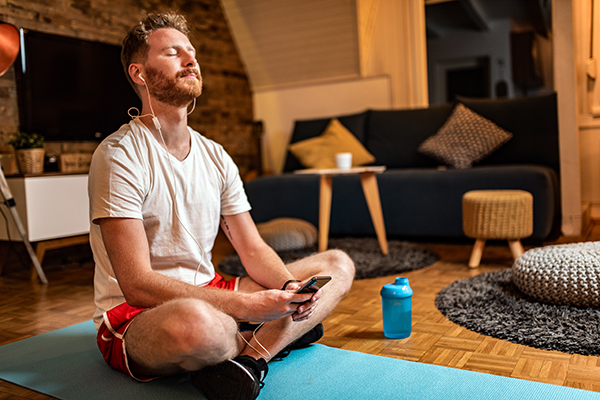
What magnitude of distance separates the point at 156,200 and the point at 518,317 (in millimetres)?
1239

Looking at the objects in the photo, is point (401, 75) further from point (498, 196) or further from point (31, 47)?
point (31, 47)

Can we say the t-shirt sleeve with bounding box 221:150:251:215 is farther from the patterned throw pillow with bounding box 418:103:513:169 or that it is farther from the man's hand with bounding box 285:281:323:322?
the patterned throw pillow with bounding box 418:103:513:169

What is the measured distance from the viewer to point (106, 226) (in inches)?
51.3

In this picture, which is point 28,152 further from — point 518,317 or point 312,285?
point 518,317

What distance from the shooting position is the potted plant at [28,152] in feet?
9.87

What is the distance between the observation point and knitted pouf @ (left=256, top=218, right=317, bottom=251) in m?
3.30

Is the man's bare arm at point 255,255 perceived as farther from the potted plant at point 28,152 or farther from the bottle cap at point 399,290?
the potted plant at point 28,152

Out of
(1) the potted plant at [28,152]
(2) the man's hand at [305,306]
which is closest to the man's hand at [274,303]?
(2) the man's hand at [305,306]

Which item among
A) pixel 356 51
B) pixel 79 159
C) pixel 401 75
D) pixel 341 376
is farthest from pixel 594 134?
pixel 79 159

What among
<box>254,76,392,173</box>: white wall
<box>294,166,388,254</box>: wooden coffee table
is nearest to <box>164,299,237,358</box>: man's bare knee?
<box>294,166,388,254</box>: wooden coffee table

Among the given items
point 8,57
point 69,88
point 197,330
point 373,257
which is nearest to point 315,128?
point 373,257

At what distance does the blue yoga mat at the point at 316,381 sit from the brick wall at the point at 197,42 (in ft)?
6.88

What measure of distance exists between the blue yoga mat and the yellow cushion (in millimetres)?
2739

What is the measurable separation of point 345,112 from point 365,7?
940 millimetres
